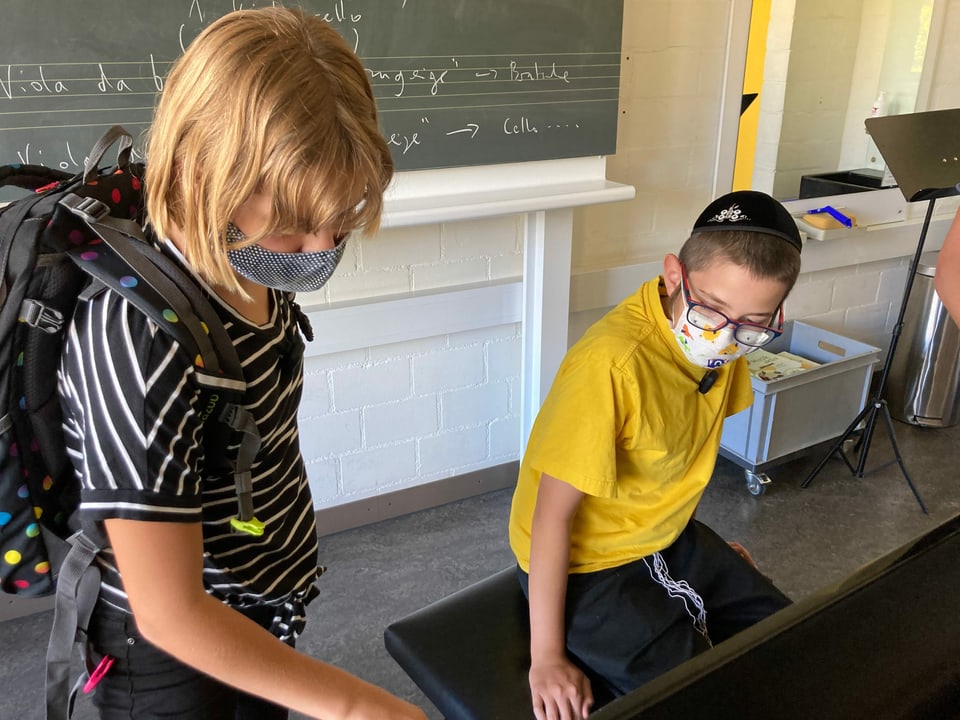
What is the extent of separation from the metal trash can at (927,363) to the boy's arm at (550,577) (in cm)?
234

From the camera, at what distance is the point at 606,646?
1214mm

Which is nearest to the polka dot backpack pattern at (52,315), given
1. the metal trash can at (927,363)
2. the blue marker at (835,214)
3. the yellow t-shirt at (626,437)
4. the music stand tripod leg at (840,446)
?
the yellow t-shirt at (626,437)

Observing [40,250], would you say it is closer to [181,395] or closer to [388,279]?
[181,395]

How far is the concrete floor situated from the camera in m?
1.90

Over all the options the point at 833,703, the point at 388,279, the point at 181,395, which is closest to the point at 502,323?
the point at 388,279

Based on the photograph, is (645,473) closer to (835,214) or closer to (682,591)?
(682,591)

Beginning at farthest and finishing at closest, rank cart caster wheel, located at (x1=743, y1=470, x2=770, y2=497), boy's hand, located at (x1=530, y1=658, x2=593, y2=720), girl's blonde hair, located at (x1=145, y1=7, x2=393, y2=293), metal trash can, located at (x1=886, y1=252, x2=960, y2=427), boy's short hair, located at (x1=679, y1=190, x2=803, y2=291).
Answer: metal trash can, located at (x1=886, y1=252, x2=960, y2=427) < cart caster wheel, located at (x1=743, y1=470, x2=770, y2=497) < boy's short hair, located at (x1=679, y1=190, x2=803, y2=291) < boy's hand, located at (x1=530, y1=658, x2=593, y2=720) < girl's blonde hair, located at (x1=145, y1=7, x2=393, y2=293)

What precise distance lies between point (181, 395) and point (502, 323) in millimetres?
1709

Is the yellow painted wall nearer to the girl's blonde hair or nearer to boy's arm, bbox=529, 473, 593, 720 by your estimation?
boy's arm, bbox=529, 473, 593, 720

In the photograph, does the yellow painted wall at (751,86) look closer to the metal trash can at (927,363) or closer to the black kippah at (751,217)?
the metal trash can at (927,363)

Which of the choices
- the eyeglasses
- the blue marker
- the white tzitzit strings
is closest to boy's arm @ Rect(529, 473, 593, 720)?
the white tzitzit strings

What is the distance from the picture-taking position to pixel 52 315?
2.25 ft

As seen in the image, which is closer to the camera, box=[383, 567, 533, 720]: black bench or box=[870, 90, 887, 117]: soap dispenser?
box=[383, 567, 533, 720]: black bench

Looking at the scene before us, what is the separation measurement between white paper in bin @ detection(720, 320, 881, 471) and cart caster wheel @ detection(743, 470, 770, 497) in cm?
3
